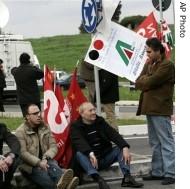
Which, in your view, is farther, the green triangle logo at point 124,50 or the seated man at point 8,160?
the green triangle logo at point 124,50

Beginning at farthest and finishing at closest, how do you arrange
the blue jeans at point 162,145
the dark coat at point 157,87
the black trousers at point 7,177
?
Result: the blue jeans at point 162,145, the dark coat at point 157,87, the black trousers at point 7,177

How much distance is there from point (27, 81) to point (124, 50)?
3.95 metres

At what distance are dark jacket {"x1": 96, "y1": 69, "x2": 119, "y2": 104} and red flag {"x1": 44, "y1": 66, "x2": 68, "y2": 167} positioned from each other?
2218 mm

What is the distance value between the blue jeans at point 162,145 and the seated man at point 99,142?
17.4 inches

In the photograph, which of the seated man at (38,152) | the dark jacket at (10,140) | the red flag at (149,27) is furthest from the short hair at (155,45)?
the red flag at (149,27)

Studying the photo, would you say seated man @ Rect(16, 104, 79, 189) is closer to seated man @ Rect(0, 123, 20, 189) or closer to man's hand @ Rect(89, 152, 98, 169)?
seated man @ Rect(0, 123, 20, 189)

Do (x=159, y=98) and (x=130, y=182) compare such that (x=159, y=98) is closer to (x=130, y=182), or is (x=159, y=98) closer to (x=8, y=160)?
(x=130, y=182)

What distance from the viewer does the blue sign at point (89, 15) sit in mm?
7582

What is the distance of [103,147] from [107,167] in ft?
0.96

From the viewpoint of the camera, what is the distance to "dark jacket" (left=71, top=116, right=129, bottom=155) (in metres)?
6.79

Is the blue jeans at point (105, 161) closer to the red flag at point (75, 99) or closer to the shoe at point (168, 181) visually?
the shoe at point (168, 181)

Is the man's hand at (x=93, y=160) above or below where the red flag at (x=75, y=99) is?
below

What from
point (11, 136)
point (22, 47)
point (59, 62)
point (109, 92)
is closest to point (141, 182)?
point (11, 136)

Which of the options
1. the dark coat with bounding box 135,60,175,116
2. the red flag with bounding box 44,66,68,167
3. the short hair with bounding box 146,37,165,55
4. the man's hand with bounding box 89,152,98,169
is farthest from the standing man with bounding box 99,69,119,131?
the man's hand with bounding box 89,152,98,169
